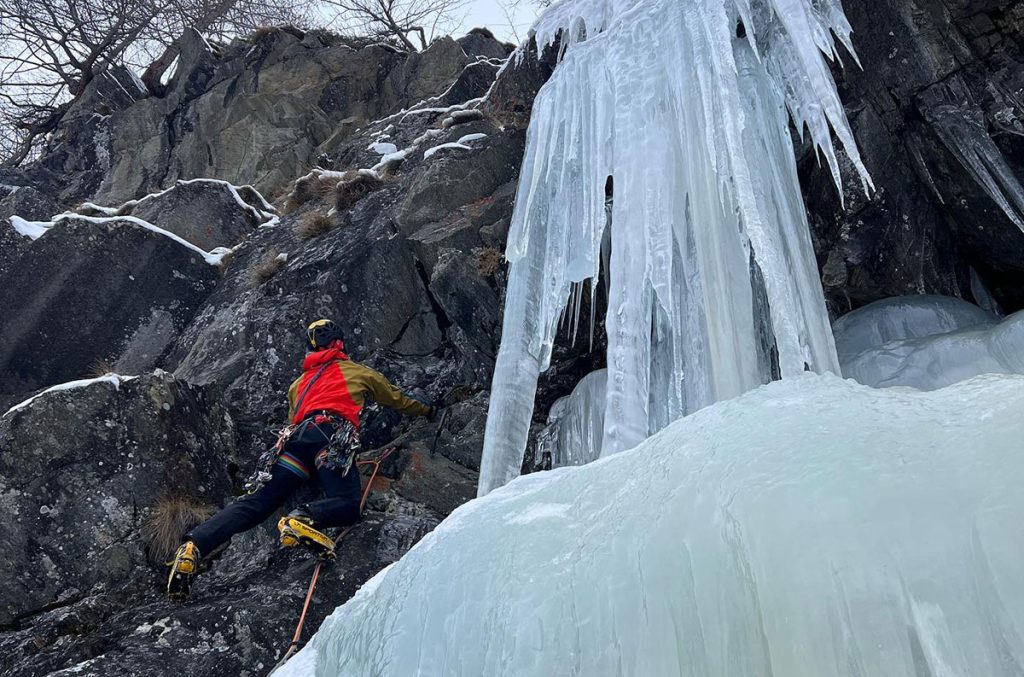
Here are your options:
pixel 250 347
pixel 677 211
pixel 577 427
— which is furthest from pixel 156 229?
pixel 677 211

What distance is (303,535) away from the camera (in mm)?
4652

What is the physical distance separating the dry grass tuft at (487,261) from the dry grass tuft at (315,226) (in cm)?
209

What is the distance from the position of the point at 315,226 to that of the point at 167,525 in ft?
12.1

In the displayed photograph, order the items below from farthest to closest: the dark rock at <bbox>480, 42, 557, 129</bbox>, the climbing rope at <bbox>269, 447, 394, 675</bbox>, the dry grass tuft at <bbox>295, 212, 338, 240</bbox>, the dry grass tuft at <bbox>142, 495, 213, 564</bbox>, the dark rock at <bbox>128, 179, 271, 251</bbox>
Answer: the dark rock at <bbox>128, 179, 271, 251</bbox> < the dry grass tuft at <bbox>295, 212, 338, 240</bbox> < the dark rock at <bbox>480, 42, 557, 129</bbox> < the dry grass tuft at <bbox>142, 495, 213, 564</bbox> < the climbing rope at <bbox>269, 447, 394, 675</bbox>

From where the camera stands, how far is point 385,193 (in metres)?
8.16

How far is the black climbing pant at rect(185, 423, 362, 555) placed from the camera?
4.73 meters

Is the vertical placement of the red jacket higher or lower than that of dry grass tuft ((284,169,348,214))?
lower

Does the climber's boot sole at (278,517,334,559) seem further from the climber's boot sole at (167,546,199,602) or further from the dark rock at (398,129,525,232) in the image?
the dark rock at (398,129,525,232)

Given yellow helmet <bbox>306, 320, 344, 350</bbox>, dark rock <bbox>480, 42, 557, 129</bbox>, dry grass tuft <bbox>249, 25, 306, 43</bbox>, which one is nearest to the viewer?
yellow helmet <bbox>306, 320, 344, 350</bbox>

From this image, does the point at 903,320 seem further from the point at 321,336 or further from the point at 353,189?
the point at 353,189

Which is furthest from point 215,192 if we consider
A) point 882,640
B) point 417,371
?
point 882,640

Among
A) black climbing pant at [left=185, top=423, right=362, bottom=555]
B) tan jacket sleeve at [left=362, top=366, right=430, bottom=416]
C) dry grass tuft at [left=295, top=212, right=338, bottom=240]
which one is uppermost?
dry grass tuft at [left=295, top=212, right=338, bottom=240]

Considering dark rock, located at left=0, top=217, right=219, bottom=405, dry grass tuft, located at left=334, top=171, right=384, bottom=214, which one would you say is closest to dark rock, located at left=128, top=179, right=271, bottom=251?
dark rock, located at left=0, top=217, right=219, bottom=405

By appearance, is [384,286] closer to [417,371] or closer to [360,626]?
[417,371]
